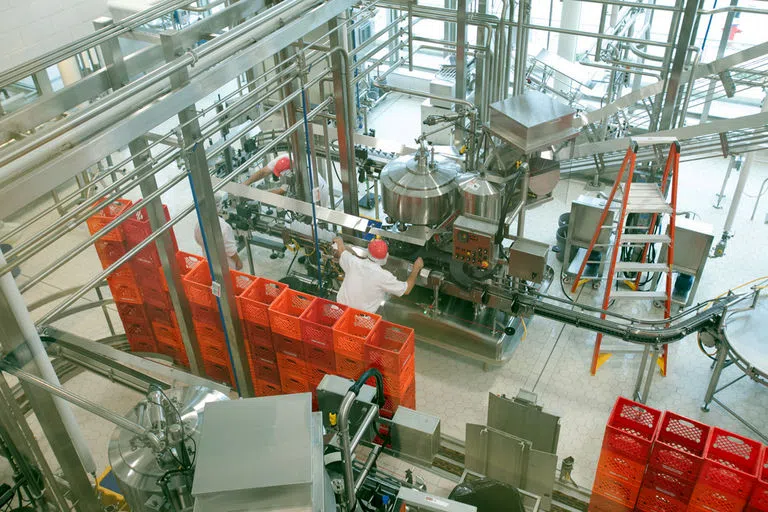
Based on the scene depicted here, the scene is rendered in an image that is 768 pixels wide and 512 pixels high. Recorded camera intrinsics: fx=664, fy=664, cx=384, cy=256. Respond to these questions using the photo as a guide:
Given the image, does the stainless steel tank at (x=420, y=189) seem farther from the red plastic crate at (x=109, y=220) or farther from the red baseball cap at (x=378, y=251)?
the red plastic crate at (x=109, y=220)

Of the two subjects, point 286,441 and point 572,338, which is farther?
point 572,338

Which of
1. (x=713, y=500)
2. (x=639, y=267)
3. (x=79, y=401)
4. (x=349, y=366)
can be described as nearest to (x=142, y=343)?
(x=349, y=366)

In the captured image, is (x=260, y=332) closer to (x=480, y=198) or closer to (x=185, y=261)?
(x=185, y=261)

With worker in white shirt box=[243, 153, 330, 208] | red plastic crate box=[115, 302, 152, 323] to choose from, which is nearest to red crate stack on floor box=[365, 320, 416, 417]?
worker in white shirt box=[243, 153, 330, 208]

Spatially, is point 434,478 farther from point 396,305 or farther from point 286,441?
point 286,441

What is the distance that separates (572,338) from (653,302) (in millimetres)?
951

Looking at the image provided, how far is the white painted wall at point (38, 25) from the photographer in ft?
24.5

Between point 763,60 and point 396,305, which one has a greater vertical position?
point 763,60

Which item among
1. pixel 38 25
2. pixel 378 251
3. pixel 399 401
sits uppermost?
pixel 38 25

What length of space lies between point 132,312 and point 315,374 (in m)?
1.81

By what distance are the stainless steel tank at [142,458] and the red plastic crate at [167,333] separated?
7.03 ft

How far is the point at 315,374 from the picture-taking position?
5082mm

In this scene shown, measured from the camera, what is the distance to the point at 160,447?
3066 millimetres

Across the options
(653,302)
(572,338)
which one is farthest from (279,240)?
(653,302)
